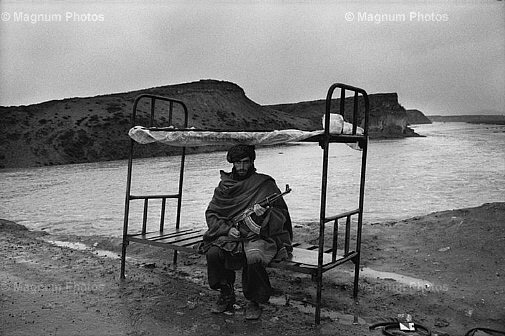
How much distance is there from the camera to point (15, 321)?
4.25 m

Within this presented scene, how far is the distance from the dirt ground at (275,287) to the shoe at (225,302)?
90mm

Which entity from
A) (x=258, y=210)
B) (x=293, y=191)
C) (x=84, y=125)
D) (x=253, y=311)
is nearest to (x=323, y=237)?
(x=258, y=210)

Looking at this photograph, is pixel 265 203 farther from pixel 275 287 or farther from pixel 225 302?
pixel 275 287

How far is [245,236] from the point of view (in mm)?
4512

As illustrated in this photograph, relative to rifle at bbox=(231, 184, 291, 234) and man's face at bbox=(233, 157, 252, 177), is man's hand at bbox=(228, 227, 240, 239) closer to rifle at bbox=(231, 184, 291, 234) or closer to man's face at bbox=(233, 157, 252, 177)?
rifle at bbox=(231, 184, 291, 234)

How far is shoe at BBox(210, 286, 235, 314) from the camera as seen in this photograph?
14.8 ft

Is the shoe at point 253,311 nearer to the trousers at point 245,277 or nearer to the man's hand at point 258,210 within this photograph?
the trousers at point 245,277

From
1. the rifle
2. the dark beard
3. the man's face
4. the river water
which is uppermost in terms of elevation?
the man's face

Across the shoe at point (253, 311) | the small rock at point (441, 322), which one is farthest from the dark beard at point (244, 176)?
the small rock at point (441, 322)

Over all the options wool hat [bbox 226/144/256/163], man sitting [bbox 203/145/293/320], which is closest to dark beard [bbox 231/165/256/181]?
man sitting [bbox 203/145/293/320]

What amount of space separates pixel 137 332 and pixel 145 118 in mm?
37176

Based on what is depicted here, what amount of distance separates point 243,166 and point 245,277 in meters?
1.06

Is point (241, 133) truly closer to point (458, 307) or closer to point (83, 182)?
point (458, 307)

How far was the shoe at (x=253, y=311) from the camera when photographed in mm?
4301
